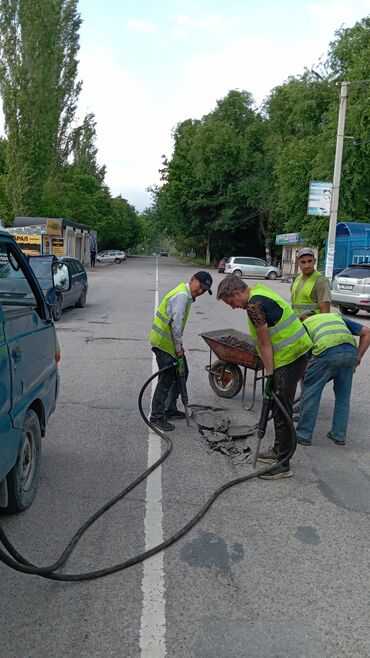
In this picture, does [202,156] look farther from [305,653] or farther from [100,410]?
→ [305,653]

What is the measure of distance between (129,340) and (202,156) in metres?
37.6

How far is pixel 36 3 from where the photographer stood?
37.7m

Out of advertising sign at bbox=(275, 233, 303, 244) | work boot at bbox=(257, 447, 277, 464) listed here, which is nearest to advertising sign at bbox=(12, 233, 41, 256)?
advertising sign at bbox=(275, 233, 303, 244)

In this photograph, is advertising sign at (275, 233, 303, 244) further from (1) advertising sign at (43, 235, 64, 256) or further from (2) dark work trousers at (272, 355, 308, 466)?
(2) dark work trousers at (272, 355, 308, 466)

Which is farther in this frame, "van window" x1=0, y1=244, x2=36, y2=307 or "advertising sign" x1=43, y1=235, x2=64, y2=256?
"advertising sign" x1=43, y1=235, x2=64, y2=256

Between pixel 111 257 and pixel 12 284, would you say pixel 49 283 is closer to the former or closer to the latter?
pixel 12 284

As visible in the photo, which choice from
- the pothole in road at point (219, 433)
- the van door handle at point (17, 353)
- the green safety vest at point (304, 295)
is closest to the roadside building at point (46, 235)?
the green safety vest at point (304, 295)

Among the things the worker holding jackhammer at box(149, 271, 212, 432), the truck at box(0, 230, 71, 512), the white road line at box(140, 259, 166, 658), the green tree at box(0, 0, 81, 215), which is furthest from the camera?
the green tree at box(0, 0, 81, 215)

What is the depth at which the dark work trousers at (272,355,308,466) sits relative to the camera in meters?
4.64

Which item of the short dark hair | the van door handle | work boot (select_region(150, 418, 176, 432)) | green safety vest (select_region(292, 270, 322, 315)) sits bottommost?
work boot (select_region(150, 418, 176, 432))

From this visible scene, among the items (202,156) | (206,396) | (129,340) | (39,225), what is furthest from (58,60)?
(206,396)

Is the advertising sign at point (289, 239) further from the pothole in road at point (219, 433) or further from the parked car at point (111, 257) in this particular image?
the pothole in road at point (219, 433)

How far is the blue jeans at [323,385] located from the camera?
5.23 meters

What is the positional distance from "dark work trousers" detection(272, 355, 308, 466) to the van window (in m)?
2.10
